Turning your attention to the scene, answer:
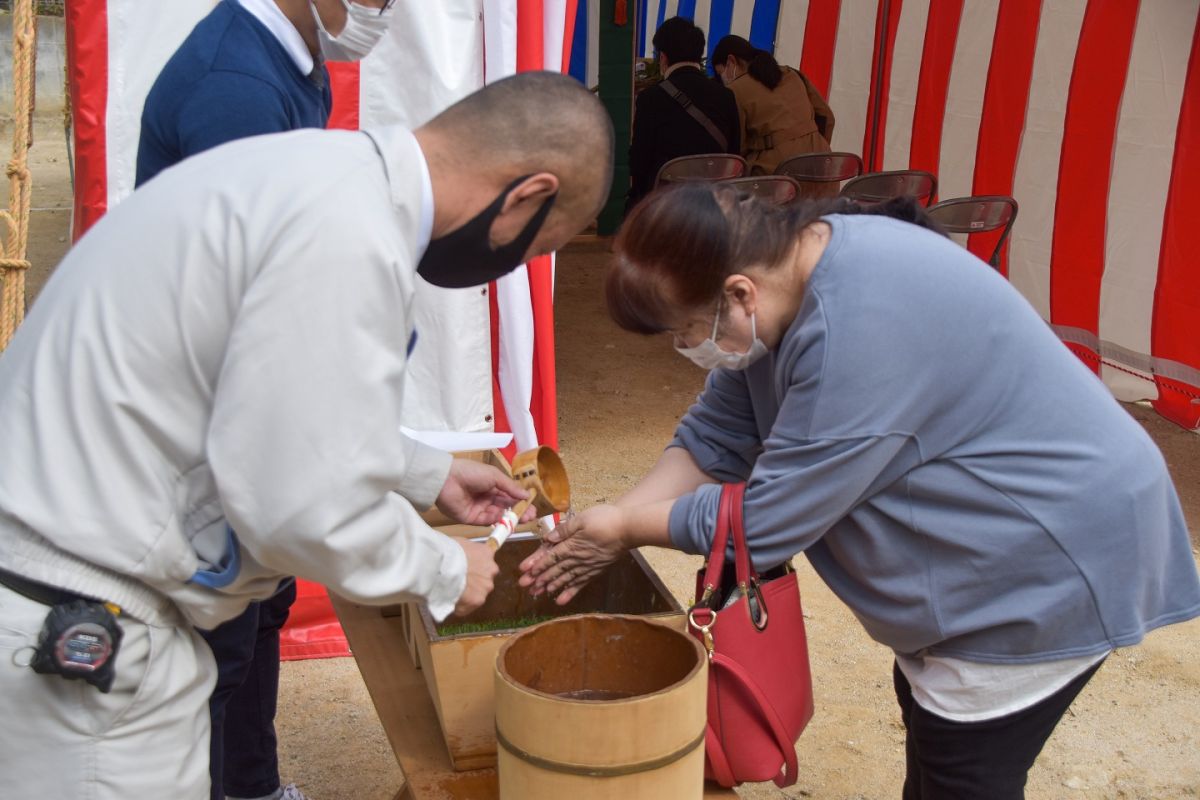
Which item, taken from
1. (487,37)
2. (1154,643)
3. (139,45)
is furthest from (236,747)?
(1154,643)

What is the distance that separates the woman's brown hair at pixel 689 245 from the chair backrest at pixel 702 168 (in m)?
4.57

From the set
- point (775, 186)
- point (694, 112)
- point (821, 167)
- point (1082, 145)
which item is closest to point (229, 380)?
point (775, 186)

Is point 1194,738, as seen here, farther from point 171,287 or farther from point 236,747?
point 171,287

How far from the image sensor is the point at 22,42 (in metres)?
2.16

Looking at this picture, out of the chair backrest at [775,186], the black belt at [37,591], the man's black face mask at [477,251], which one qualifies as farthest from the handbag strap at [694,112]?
the black belt at [37,591]

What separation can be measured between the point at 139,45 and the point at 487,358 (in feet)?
4.02

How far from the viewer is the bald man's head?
1.30 meters

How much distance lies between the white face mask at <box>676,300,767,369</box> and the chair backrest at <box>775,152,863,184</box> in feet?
15.6

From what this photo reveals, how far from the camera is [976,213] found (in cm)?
539

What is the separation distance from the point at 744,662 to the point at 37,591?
92 centimetres

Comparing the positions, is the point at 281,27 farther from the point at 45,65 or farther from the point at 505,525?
the point at 45,65

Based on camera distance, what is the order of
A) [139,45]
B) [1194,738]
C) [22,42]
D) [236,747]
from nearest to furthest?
[22,42] → [236,747] → [139,45] → [1194,738]

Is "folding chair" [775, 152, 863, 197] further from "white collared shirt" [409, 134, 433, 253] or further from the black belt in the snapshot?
the black belt

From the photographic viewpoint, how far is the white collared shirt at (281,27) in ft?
6.57
